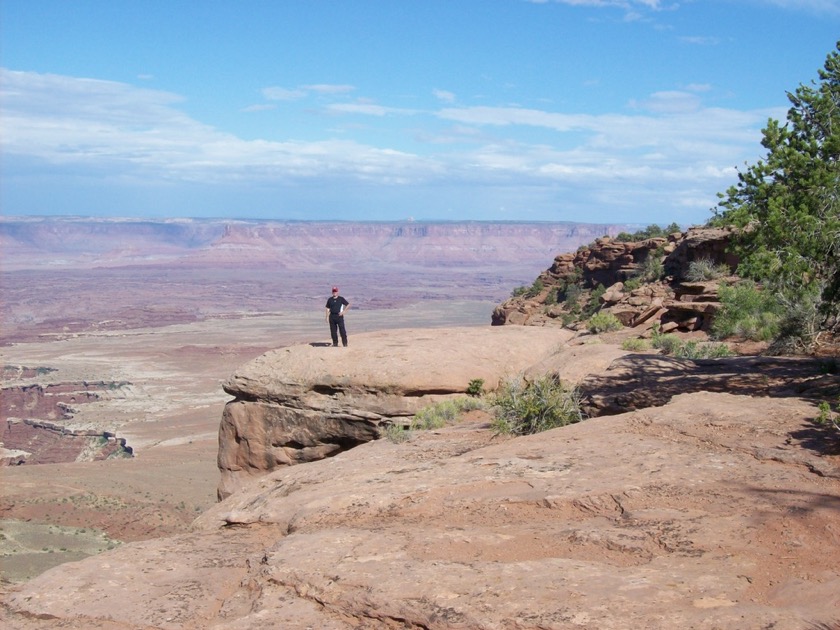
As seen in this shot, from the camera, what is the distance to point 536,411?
9727mm

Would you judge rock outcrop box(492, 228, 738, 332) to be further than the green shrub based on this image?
Yes

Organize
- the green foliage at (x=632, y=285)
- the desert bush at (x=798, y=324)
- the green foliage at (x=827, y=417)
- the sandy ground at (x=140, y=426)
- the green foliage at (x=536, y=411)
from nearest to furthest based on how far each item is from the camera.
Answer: the green foliage at (x=827, y=417) → the green foliage at (x=536, y=411) → the desert bush at (x=798, y=324) → the sandy ground at (x=140, y=426) → the green foliage at (x=632, y=285)

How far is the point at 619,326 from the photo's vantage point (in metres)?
20.3

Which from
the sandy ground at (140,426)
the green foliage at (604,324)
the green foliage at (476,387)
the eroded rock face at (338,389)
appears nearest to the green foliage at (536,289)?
the sandy ground at (140,426)

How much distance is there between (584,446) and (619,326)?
1293 centimetres

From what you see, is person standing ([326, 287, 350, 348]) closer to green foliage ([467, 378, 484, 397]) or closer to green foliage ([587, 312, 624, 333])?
green foliage ([467, 378, 484, 397])

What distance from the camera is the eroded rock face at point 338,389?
14648 mm

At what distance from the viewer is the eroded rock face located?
48.1ft

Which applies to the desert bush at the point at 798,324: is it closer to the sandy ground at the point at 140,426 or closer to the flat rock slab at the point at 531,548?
the flat rock slab at the point at 531,548

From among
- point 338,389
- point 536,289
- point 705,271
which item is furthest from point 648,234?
point 338,389

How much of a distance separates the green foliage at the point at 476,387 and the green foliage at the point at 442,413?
31.3 inches

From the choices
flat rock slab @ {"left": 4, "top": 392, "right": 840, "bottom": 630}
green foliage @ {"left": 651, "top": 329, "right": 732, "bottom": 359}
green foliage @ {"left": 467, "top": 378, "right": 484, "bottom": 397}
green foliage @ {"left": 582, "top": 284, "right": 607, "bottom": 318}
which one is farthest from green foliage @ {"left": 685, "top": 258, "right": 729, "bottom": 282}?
flat rock slab @ {"left": 4, "top": 392, "right": 840, "bottom": 630}

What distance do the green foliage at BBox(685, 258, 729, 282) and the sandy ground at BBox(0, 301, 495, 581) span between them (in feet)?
37.6

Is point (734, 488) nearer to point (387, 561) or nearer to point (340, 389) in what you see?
point (387, 561)
